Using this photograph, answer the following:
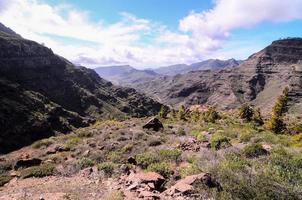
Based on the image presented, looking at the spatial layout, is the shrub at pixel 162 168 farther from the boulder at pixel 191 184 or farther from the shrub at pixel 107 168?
the boulder at pixel 191 184

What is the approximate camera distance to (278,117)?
5578 centimetres

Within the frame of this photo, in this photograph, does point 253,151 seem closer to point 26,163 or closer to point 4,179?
point 4,179

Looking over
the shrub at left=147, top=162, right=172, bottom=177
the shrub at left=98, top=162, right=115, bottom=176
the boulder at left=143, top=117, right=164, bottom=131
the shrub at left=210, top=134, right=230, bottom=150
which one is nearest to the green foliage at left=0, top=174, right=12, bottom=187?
the shrub at left=98, top=162, right=115, bottom=176

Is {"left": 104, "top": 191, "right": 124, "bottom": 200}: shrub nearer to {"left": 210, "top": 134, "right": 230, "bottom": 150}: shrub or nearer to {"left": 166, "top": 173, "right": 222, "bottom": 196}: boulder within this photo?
{"left": 166, "top": 173, "right": 222, "bottom": 196}: boulder

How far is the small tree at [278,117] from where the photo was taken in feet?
170

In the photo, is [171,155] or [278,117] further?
[278,117]

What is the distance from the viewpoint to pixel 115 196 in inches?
470

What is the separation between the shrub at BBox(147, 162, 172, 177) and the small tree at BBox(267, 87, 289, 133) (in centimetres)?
3740

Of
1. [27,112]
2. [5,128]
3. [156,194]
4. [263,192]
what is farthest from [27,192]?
[27,112]

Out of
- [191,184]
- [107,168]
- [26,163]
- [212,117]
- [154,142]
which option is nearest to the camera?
[191,184]

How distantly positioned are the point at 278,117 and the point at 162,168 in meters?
45.9

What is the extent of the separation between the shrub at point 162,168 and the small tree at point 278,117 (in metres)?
37.4

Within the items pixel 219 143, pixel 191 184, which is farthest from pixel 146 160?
pixel 219 143

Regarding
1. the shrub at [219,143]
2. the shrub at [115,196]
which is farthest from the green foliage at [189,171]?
the shrub at [219,143]
